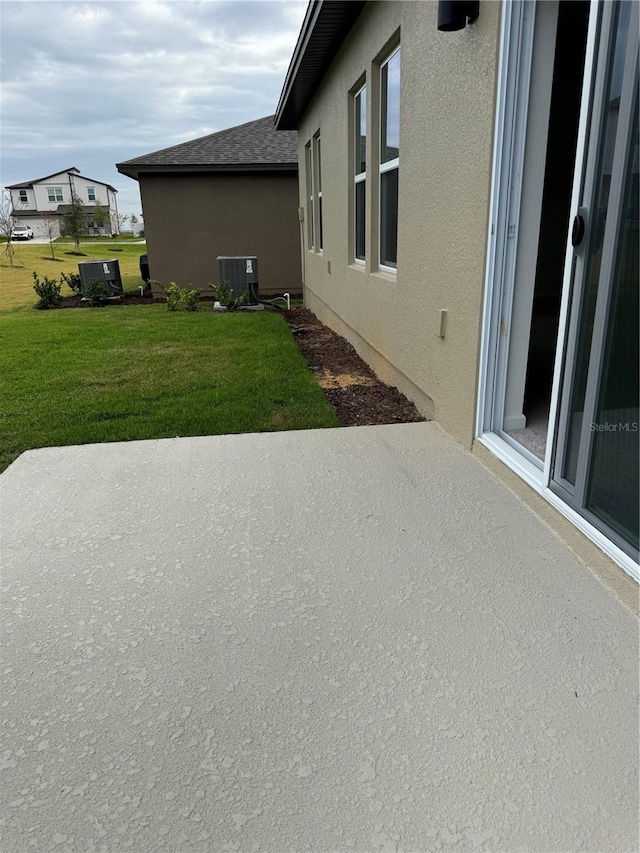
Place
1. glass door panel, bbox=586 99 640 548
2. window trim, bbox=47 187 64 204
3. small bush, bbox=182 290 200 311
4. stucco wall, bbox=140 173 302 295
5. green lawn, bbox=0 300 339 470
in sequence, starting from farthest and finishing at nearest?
window trim, bbox=47 187 64 204 → stucco wall, bbox=140 173 302 295 → small bush, bbox=182 290 200 311 → green lawn, bbox=0 300 339 470 → glass door panel, bbox=586 99 640 548

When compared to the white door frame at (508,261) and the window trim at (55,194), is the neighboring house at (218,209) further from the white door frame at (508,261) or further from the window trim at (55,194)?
the window trim at (55,194)

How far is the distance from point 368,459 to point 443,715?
1.88m

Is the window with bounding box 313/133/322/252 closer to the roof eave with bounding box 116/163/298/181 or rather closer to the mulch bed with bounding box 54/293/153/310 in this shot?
the roof eave with bounding box 116/163/298/181

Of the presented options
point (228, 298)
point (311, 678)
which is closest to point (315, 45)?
point (228, 298)

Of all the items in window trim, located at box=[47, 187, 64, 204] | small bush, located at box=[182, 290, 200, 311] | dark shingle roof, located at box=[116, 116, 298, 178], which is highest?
window trim, located at box=[47, 187, 64, 204]

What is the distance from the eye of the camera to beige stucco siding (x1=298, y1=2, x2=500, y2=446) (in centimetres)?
296

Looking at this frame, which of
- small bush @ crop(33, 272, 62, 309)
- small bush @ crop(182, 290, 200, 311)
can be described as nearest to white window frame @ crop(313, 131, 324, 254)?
small bush @ crop(182, 290, 200, 311)

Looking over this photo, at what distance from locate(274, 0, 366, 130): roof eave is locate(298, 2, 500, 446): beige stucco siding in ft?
0.55

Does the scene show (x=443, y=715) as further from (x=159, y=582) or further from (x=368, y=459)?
(x=368, y=459)

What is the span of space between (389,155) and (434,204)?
1584mm

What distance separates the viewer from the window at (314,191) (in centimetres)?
884

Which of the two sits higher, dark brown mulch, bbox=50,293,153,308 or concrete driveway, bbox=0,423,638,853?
dark brown mulch, bbox=50,293,153,308

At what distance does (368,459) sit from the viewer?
331 centimetres

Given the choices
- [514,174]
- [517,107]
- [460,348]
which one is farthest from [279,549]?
[517,107]
